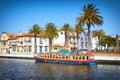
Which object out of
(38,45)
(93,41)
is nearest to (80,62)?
(38,45)

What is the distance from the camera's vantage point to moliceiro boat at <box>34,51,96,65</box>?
74769 millimetres

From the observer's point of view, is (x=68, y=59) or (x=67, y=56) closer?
(x=68, y=59)

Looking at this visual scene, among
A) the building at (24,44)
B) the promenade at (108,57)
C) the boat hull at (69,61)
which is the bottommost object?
the boat hull at (69,61)

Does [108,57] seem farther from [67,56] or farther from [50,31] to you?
[50,31]

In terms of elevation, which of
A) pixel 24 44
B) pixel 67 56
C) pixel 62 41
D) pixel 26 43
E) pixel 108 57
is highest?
pixel 62 41

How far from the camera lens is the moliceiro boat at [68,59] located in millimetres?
74769

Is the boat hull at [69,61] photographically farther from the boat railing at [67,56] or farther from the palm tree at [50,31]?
the palm tree at [50,31]

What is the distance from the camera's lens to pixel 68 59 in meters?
78.8

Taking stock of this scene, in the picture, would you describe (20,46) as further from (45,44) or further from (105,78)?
(105,78)

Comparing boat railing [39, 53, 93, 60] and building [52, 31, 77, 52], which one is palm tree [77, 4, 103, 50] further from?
building [52, 31, 77, 52]

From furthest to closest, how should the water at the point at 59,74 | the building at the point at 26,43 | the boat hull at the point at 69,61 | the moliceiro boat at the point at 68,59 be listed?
the building at the point at 26,43 < the moliceiro boat at the point at 68,59 < the boat hull at the point at 69,61 < the water at the point at 59,74

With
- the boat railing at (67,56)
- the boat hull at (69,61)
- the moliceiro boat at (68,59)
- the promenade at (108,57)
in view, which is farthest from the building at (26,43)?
the promenade at (108,57)

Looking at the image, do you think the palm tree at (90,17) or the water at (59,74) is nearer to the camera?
the water at (59,74)

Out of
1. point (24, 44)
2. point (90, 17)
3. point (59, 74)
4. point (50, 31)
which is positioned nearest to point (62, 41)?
point (24, 44)
